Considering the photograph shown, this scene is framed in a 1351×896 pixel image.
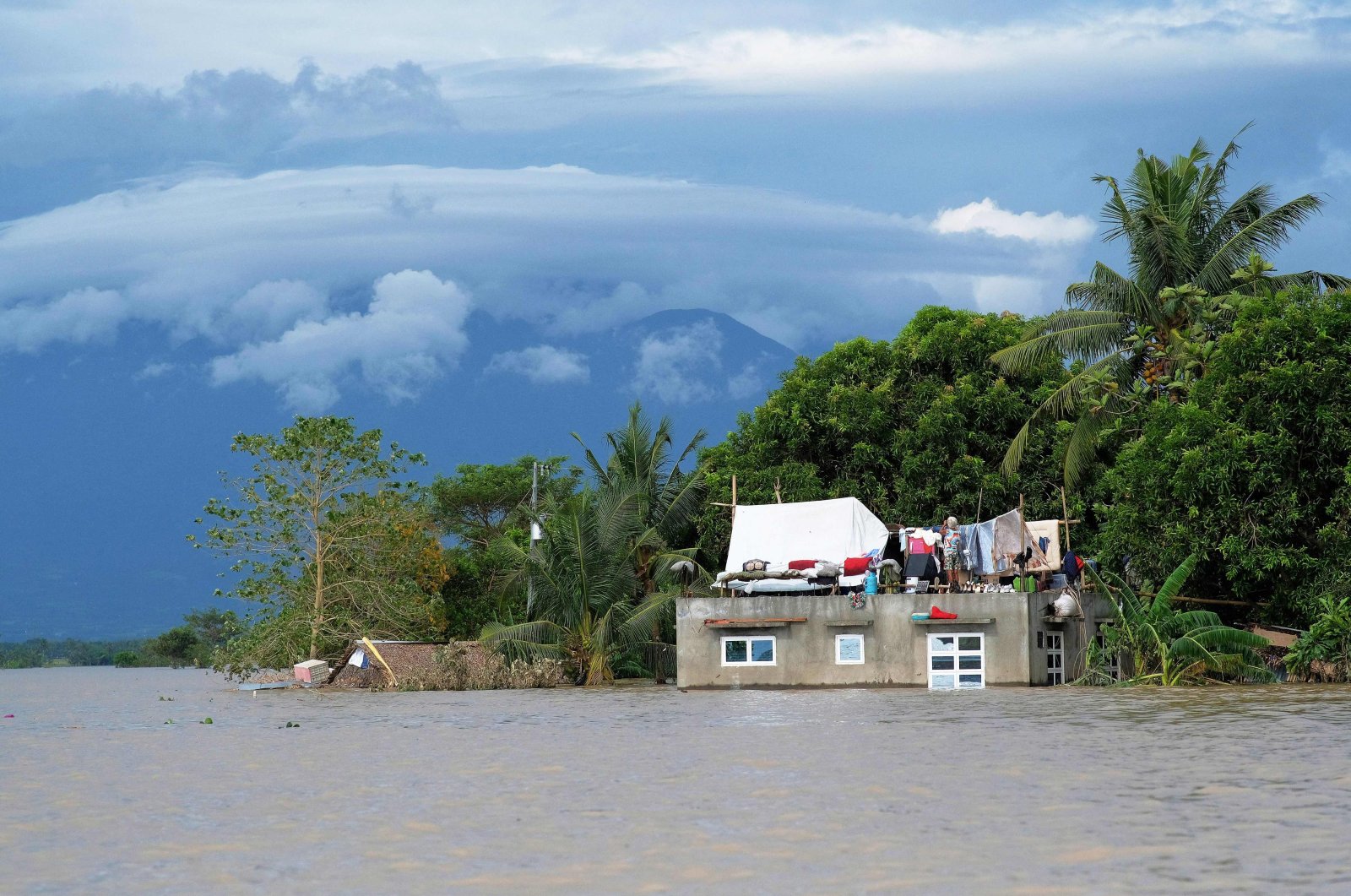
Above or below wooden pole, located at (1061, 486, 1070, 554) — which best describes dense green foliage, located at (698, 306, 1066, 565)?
above

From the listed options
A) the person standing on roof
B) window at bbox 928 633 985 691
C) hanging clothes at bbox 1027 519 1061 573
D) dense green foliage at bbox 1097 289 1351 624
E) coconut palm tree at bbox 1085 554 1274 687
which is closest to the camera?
coconut palm tree at bbox 1085 554 1274 687

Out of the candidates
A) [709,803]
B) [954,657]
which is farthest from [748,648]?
[709,803]

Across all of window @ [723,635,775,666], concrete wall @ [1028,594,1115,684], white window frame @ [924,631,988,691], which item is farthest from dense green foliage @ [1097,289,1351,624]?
window @ [723,635,775,666]

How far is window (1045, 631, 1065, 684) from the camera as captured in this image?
37.0 metres

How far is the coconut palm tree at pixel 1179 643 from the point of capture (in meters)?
34.3

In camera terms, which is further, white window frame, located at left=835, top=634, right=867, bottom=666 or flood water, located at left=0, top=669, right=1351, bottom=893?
white window frame, located at left=835, top=634, right=867, bottom=666

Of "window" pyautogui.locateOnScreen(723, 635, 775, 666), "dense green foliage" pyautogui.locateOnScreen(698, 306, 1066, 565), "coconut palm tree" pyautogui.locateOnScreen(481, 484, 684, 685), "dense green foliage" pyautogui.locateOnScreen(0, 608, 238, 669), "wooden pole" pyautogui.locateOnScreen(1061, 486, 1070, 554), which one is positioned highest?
"dense green foliage" pyautogui.locateOnScreen(698, 306, 1066, 565)

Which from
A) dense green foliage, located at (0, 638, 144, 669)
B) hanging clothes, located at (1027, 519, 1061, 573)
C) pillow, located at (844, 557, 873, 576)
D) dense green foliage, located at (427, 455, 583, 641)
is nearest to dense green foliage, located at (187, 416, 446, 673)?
dense green foliage, located at (427, 455, 583, 641)

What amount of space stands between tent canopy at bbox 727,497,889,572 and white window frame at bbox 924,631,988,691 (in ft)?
12.9

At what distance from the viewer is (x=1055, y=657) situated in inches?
1470

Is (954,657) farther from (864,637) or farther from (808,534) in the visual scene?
(808,534)

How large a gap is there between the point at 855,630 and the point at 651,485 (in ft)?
49.0

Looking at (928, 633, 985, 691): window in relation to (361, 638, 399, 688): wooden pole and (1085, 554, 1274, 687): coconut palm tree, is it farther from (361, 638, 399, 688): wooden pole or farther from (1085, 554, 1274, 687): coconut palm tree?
(361, 638, 399, 688): wooden pole

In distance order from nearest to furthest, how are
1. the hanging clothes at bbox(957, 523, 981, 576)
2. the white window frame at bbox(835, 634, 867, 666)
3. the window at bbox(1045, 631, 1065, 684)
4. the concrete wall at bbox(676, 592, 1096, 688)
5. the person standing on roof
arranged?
the concrete wall at bbox(676, 592, 1096, 688)
the window at bbox(1045, 631, 1065, 684)
the white window frame at bbox(835, 634, 867, 666)
the person standing on roof
the hanging clothes at bbox(957, 523, 981, 576)
